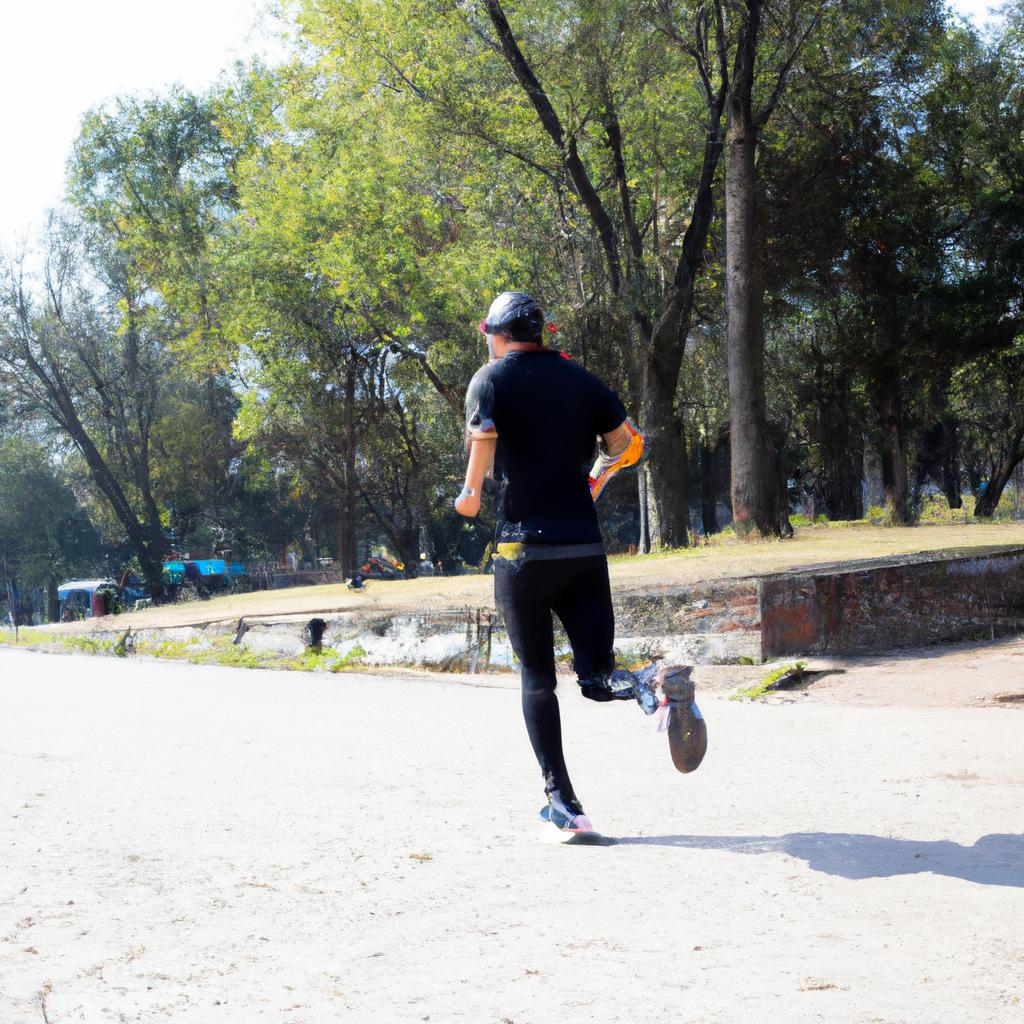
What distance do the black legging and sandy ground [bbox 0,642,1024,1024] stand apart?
1.13ft

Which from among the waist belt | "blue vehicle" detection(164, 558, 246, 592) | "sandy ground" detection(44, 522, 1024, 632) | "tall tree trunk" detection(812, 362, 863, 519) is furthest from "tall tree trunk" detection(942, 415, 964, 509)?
the waist belt

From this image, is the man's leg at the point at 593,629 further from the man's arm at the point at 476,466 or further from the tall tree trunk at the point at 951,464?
the tall tree trunk at the point at 951,464

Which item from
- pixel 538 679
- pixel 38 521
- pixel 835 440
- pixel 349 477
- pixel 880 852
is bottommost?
pixel 880 852

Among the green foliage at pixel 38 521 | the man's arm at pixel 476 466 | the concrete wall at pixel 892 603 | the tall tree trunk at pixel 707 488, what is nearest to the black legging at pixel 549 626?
the man's arm at pixel 476 466

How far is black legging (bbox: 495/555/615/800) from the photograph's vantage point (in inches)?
197

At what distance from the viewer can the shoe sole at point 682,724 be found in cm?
496

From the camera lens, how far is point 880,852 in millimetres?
4559

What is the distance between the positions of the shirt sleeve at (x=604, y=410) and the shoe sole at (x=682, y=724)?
96 cm

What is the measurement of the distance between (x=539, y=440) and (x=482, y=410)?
0.25 meters

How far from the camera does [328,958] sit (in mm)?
3486

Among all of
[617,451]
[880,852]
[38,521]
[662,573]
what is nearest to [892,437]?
[662,573]

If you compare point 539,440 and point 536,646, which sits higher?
point 539,440

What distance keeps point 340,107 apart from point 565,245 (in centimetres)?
708

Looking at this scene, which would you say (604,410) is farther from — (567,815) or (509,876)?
(509,876)
